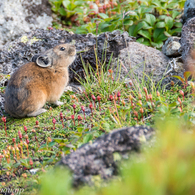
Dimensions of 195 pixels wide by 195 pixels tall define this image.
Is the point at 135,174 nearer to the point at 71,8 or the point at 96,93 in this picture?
the point at 96,93

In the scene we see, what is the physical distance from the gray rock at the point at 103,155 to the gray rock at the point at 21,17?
6927 millimetres

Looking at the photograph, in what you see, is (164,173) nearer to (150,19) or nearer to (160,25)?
(160,25)

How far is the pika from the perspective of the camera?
513cm

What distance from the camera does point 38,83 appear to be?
17.6ft

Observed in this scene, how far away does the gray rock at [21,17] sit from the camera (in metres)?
8.38

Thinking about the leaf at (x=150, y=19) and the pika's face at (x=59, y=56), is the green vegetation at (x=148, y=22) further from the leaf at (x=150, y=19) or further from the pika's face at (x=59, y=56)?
the pika's face at (x=59, y=56)

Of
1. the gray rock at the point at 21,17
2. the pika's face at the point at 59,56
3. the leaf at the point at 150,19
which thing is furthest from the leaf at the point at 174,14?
the gray rock at the point at 21,17

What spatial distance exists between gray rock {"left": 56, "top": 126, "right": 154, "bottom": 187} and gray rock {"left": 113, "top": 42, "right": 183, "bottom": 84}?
373 cm

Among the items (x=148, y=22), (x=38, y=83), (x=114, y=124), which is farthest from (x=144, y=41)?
(x=114, y=124)

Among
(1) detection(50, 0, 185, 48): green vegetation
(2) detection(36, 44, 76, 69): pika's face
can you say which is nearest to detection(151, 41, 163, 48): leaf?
(1) detection(50, 0, 185, 48): green vegetation

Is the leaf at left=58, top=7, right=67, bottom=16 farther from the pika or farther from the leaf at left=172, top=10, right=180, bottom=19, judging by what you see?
the pika

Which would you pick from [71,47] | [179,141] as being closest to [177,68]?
[71,47]

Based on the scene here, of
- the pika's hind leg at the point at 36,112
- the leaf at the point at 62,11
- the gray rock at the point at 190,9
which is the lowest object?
the pika's hind leg at the point at 36,112

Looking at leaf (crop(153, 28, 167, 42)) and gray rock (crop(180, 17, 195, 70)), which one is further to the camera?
leaf (crop(153, 28, 167, 42))
